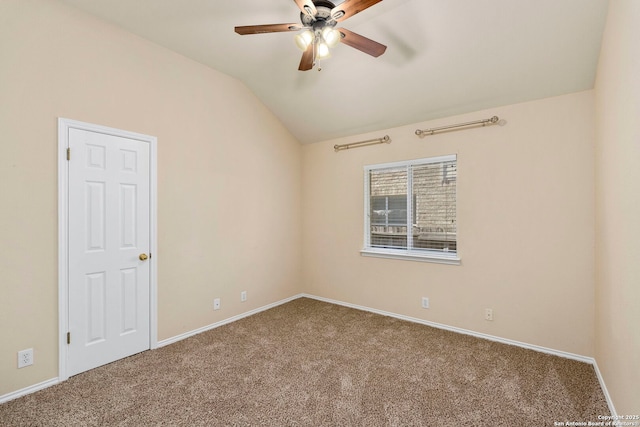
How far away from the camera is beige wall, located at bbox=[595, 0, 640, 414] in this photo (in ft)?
4.86

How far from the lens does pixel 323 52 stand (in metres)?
2.15

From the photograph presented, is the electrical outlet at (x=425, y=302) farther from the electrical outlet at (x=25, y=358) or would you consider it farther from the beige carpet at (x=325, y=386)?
the electrical outlet at (x=25, y=358)

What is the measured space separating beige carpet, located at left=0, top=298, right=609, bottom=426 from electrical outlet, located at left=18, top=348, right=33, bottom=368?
23 cm

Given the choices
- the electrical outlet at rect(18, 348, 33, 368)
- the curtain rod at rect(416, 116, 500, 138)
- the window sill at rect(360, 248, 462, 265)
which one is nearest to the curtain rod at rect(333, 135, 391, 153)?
the curtain rod at rect(416, 116, 500, 138)

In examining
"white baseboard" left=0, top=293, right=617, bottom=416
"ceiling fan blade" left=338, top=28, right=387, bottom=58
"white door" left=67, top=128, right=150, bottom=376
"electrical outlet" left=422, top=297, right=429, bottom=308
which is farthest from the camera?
"electrical outlet" left=422, top=297, right=429, bottom=308

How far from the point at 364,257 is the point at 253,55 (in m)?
2.78

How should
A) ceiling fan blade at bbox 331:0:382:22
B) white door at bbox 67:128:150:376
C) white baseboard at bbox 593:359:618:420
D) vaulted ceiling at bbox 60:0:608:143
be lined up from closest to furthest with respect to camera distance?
ceiling fan blade at bbox 331:0:382:22 → white baseboard at bbox 593:359:618:420 → vaulted ceiling at bbox 60:0:608:143 → white door at bbox 67:128:150:376

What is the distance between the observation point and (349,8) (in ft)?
5.98

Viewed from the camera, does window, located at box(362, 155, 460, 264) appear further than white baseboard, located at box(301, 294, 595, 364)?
Yes

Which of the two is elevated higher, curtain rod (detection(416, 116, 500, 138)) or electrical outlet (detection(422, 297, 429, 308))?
curtain rod (detection(416, 116, 500, 138))

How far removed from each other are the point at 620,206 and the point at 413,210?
2048 mm

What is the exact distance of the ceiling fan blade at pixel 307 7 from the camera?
1.80 meters

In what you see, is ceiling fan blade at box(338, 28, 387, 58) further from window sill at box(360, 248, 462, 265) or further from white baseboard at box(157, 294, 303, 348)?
white baseboard at box(157, 294, 303, 348)

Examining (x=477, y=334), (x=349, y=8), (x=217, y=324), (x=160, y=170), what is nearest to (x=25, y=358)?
(x=217, y=324)
